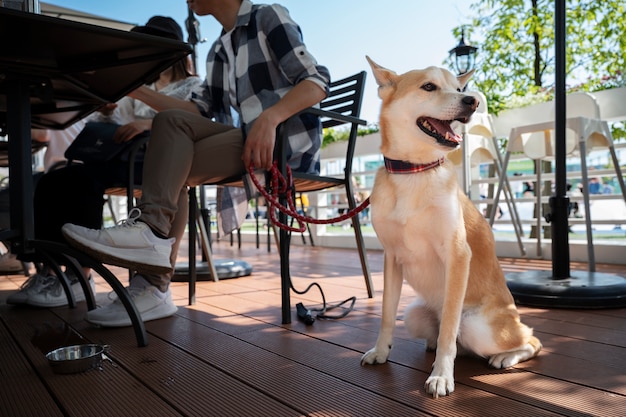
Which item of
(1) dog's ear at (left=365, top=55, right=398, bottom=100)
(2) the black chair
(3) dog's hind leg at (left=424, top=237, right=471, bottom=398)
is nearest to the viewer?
(3) dog's hind leg at (left=424, top=237, right=471, bottom=398)

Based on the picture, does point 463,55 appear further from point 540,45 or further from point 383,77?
point 540,45

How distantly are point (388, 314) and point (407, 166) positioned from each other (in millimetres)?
414

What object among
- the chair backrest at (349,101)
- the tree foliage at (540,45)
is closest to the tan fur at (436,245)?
the chair backrest at (349,101)

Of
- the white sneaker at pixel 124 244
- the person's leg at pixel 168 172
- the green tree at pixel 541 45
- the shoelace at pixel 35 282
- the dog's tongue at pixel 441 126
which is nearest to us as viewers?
the dog's tongue at pixel 441 126

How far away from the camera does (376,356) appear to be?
4.30 feet

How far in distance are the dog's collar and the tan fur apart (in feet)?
0.04

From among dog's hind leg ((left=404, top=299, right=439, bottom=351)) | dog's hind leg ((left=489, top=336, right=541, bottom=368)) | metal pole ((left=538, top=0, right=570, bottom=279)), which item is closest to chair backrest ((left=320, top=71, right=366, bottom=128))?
metal pole ((left=538, top=0, right=570, bottom=279))

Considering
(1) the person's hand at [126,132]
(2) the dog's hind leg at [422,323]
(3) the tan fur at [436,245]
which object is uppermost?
(1) the person's hand at [126,132]

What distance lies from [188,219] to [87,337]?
28.4 inches

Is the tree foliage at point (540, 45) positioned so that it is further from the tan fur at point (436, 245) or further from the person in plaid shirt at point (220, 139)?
the tan fur at point (436, 245)

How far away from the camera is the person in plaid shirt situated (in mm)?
1600

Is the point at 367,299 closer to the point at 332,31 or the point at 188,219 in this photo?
the point at 188,219

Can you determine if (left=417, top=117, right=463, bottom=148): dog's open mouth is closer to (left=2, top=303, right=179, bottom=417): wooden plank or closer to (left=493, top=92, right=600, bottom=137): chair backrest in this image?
(left=2, top=303, right=179, bottom=417): wooden plank

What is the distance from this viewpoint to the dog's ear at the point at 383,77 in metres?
1.37
